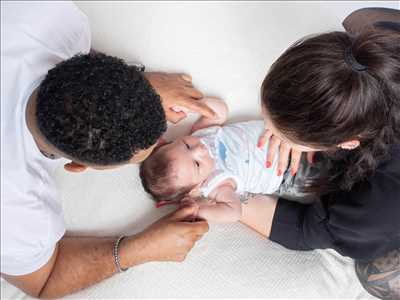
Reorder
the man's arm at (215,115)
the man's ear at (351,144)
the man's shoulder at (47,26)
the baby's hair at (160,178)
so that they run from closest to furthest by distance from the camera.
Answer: the man's ear at (351,144)
the man's shoulder at (47,26)
the baby's hair at (160,178)
the man's arm at (215,115)

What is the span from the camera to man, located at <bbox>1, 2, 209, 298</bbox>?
2.42 ft

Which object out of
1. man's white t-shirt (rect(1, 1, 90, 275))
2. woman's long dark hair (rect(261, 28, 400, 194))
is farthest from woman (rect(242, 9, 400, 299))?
man's white t-shirt (rect(1, 1, 90, 275))

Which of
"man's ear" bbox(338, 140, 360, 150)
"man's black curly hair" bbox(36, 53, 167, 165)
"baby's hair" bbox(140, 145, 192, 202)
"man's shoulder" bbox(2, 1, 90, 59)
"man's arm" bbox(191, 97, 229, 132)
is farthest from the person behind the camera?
"man's arm" bbox(191, 97, 229, 132)

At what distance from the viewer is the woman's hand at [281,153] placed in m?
1.14

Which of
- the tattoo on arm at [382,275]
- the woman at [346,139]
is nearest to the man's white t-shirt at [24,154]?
the woman at [346,139]

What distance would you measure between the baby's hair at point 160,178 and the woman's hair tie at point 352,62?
0.54 metres

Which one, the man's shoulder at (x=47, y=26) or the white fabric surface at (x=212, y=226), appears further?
the white fabric surface at (x=212, y=226)

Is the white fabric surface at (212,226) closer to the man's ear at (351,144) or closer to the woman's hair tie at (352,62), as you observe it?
the man's ear at (351,144)

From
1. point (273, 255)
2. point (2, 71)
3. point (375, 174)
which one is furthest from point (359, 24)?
point (2, 71)

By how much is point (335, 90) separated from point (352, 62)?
0.21 feet

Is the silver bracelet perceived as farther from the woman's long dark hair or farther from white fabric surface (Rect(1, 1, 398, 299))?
the woman's long dark hair

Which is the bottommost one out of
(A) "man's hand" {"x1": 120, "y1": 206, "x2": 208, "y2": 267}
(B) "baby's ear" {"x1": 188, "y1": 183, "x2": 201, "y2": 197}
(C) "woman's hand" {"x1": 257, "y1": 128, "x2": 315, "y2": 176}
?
(A) "man's hand" {"x1": 120, "y1": 206, "x2": 208, "y2": 267}

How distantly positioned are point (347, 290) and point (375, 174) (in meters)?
0.37

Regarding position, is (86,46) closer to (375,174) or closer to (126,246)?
(126,246)
